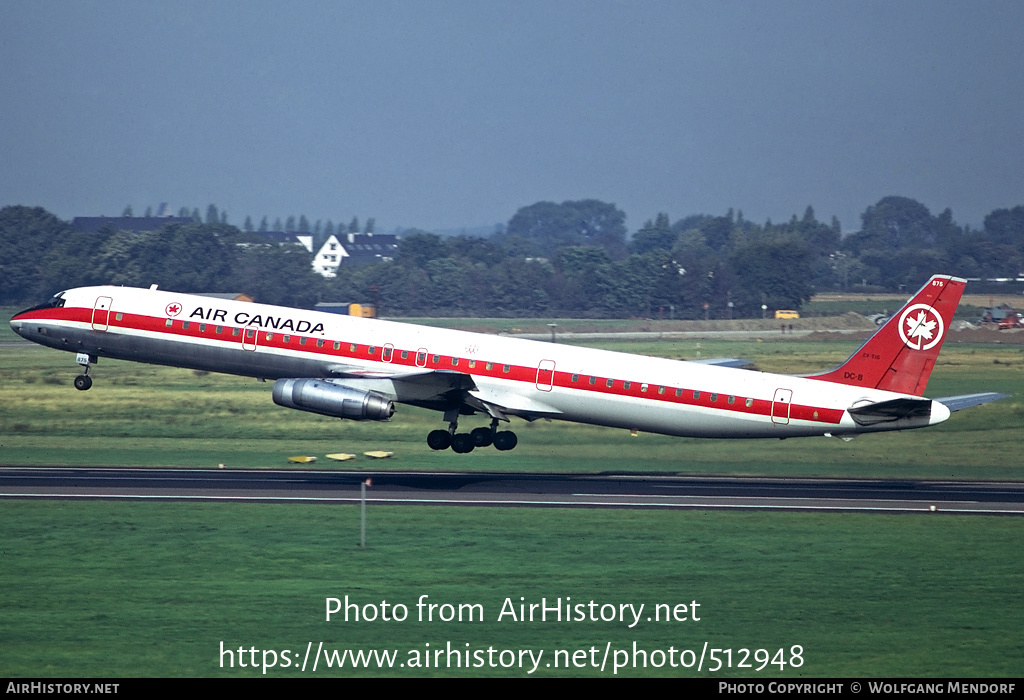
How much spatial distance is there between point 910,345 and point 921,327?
794mm

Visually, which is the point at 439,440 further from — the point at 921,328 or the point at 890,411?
the point at 921,328

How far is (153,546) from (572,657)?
14560 millimetres

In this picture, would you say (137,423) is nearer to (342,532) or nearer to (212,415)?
(212,415)

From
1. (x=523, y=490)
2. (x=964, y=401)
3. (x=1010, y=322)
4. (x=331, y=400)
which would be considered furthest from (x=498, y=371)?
(x=1010, y=322)

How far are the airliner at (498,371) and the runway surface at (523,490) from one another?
2.43m

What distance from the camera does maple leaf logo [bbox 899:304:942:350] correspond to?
45.4 m

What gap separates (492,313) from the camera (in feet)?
505

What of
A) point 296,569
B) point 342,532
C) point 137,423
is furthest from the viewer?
point 137,423

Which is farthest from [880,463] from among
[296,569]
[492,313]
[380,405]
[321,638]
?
[492,313]

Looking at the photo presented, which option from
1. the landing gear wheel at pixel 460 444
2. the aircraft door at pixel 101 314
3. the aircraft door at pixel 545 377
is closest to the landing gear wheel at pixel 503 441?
the landing gear wheel at pixel 460 444

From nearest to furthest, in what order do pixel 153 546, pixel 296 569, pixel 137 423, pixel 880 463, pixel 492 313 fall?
1. pixel 296 569
2. pixel 153 546
3. pixel 880 463
4. pixel 137 423
5. pixel 492 313

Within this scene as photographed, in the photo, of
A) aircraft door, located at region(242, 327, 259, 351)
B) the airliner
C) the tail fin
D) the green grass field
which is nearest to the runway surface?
the green grass field

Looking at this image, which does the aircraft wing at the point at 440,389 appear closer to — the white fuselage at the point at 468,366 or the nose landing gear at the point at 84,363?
the white fuselage at the point at 468,366

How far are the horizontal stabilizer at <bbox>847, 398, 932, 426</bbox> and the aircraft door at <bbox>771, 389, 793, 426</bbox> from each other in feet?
7.52
